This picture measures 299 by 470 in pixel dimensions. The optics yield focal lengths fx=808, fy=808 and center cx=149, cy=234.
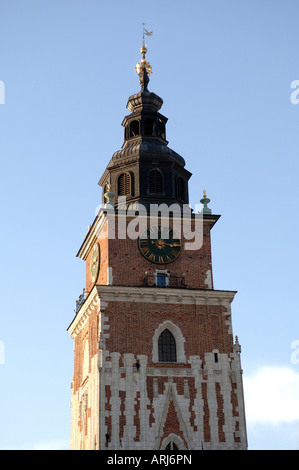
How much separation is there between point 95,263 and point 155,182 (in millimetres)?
6160

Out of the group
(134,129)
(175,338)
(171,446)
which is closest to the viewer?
(171,446)

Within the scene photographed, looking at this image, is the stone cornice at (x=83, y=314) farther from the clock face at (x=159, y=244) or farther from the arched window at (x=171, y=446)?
the arched window at (x=171, y=446)

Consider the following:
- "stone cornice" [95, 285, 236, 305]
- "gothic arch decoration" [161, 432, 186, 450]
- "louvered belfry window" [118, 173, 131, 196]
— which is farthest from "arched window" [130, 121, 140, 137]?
"gothic arch decoration" [161, 432, 186, 450]

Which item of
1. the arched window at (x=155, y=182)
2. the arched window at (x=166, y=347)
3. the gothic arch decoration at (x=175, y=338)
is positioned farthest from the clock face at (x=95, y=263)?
the arched window at (x=166, y=347)

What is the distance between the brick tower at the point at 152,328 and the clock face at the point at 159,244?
65 millimetres

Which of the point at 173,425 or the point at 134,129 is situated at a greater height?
the point at 134,129

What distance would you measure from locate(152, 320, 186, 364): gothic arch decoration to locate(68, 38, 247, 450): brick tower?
6cm

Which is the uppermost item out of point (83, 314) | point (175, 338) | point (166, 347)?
point (83, 314)

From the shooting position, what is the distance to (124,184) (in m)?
49.8

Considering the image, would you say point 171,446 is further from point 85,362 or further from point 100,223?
point 100,223

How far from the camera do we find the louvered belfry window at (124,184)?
49.5m

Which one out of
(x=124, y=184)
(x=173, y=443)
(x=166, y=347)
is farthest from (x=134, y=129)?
(x=173, y=443)

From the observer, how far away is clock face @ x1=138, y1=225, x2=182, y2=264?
4656 cm
